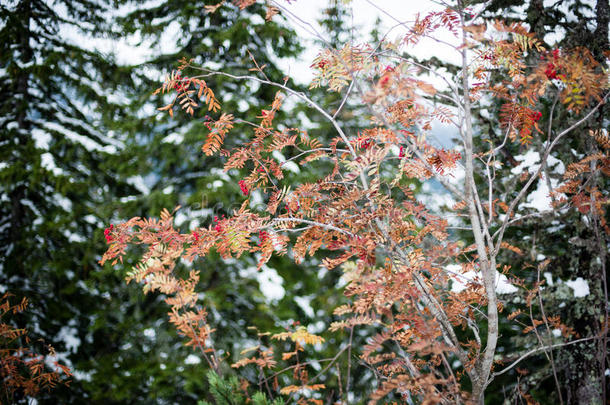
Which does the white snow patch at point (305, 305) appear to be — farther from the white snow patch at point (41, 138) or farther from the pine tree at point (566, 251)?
the white snow patch at point (41, 138)

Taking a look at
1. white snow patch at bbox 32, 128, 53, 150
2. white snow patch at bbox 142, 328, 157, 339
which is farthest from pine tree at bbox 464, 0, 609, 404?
white snow patch at bbox 32, 128, 53, 150

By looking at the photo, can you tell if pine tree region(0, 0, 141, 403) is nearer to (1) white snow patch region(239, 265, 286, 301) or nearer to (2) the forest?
(2) the forest

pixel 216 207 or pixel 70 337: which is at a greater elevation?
pixel 216 207

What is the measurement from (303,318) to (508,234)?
8.37 ft

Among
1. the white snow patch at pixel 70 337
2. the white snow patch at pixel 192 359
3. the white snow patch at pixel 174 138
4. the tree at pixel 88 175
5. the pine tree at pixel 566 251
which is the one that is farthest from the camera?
the white snow patch at pixel 174 138

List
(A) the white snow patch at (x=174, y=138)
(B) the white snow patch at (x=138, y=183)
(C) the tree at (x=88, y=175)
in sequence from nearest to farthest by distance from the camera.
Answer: (C) the tree at (x=88, y=175)
(A) the white snow patch at (x=174, y=138)
(B) the white snow patch at (x=138, y=183)

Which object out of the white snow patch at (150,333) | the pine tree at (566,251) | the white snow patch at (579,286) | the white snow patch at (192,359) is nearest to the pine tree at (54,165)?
the white snow patch at (150,333)

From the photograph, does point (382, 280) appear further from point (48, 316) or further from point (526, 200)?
point (48, 316)

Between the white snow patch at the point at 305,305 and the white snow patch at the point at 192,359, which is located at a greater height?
the white snow patch at the point at 305,305

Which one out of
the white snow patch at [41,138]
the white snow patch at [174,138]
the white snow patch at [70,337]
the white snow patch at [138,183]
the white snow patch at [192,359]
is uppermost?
the white snow patch at [41,138]

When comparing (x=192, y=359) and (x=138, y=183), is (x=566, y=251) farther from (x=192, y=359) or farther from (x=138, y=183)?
(x=138, y=183)

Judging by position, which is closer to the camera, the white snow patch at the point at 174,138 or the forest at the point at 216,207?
the forest at the point at 216,207

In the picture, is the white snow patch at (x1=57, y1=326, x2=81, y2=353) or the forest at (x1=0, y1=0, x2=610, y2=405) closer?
the forest at (x1=0, y1=0, x2=610, y2=405)

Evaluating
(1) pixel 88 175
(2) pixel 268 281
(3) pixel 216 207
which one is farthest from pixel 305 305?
(1) pixel 88 175
